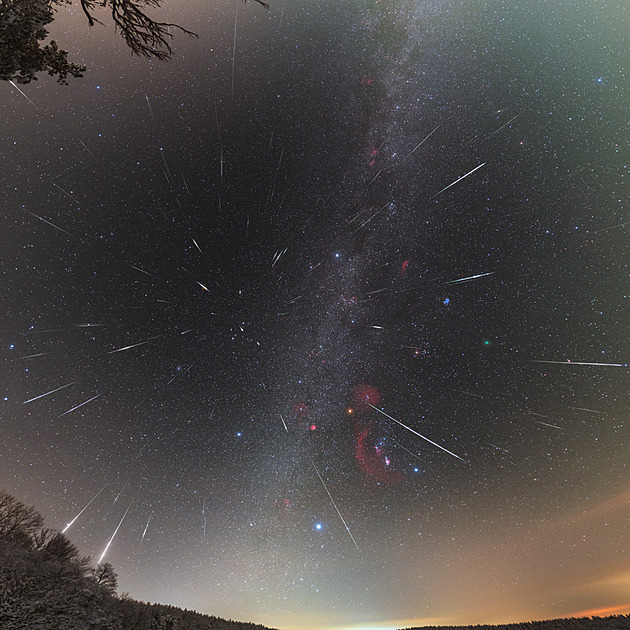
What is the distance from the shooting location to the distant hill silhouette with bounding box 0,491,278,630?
40.1ft

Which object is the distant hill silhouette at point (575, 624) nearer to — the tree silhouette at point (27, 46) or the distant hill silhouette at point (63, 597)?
the distant hill silhouette at point (63, 597)

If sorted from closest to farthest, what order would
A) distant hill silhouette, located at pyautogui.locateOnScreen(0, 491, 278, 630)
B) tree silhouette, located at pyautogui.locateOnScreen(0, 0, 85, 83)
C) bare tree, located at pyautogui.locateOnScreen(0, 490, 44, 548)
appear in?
tree silhouette, located at pyautogui.locateOnScreen(0, 0, 85, 83)
distant hill silhouette, located at pyautogui.locateOnScreen(0, 491, 278, 630)
bare tree, located at pyautogui.locateOnScreen(0, 490, 44, 548)

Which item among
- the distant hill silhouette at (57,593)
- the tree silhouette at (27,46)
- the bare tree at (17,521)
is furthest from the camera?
the bare tree at (17,521)

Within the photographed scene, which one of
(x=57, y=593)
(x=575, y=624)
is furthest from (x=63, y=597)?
(x=575, y=624)

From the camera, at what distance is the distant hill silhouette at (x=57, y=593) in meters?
12.2

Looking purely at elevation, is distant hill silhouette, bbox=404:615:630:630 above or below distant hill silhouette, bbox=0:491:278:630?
above

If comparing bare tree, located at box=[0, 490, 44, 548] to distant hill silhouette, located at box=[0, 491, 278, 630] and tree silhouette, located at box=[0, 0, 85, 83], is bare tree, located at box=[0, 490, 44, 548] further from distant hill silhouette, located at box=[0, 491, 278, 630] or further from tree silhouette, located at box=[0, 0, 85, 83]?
tree silhouette, located at box=[0, 0, 85, 83]

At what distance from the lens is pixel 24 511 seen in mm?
19703

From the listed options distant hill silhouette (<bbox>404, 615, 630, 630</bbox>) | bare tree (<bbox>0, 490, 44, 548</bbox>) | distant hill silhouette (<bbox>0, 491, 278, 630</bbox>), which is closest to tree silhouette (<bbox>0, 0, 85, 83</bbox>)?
distant hill silhouette (<bbox>0, 491, 278, 630</bbox>)

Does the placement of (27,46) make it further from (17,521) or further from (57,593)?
(17,521)

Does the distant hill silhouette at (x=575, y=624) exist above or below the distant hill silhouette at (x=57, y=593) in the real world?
above

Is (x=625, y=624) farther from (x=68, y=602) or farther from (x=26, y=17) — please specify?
(x=26, y=17)

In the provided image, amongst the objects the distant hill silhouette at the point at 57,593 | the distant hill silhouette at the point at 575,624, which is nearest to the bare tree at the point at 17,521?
the distant hill silhouette at the point at 57,593

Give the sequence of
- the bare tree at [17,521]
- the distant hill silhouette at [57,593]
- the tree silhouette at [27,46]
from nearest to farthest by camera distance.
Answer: the tree silhouette at [27,46]
the distant hill silhouette at [57,593]
the bare tree at [17,521]
